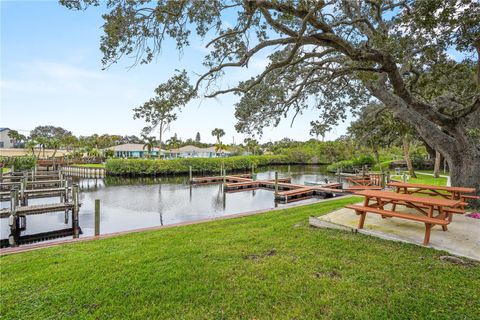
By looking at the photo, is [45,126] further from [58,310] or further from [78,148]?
[58,310]

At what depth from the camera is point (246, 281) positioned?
11.4ft

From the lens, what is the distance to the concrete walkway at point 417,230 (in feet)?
14.7

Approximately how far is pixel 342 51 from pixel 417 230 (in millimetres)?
3844

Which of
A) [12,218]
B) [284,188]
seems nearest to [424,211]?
[12,218]

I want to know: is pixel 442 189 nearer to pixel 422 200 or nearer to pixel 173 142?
pixel 422 200

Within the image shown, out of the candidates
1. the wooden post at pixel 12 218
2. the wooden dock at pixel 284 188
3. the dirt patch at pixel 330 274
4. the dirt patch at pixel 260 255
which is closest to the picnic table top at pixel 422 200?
the dirt patch at pixel 330 274

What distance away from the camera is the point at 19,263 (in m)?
4.64

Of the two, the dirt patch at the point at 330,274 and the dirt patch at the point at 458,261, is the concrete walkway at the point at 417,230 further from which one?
the dirt patch at the point at 330,274

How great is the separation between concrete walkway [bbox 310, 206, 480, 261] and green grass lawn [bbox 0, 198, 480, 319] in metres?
0.36

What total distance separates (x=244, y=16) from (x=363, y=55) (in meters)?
2.76

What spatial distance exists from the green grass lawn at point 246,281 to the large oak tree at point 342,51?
3632 mm

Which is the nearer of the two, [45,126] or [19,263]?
[19,263]

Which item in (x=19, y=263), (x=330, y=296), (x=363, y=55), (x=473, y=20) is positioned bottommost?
(x=19, y=263)

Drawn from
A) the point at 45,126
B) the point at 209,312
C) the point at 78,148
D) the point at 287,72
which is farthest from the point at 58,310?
the point at 45,126
